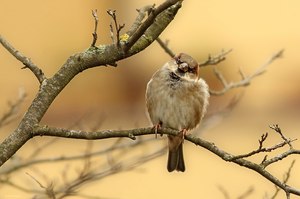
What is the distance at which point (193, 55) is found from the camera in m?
10.3

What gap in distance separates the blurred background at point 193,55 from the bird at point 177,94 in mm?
4636

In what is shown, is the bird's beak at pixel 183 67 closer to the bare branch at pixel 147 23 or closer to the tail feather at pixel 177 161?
the tail feather at pixel 177 161

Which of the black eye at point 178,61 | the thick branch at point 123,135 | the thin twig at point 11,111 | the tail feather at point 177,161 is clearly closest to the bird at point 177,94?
the black eye at point 178,61

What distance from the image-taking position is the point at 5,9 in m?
10.6

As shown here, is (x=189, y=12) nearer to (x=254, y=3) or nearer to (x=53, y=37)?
(x=254, y=3)

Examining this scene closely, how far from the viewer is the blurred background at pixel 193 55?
10164 millimetres

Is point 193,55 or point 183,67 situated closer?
point 183,67

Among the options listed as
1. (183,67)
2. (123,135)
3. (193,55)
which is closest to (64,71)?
(123,135)

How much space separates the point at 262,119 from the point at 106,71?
6.52 ft

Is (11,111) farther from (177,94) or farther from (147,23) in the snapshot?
(147,23)

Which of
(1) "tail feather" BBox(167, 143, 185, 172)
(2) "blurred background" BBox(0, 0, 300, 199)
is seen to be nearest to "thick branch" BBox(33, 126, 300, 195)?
(1) "tail feather" BBox(167, 143, 185, 172)

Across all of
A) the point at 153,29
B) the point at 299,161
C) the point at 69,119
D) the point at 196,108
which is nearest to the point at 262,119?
the point at 299,161

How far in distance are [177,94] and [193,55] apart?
16.8 feet

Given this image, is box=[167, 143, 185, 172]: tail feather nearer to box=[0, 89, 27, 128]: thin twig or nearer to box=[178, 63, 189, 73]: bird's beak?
box=[178, 63, 189, 73]: bird's beak
